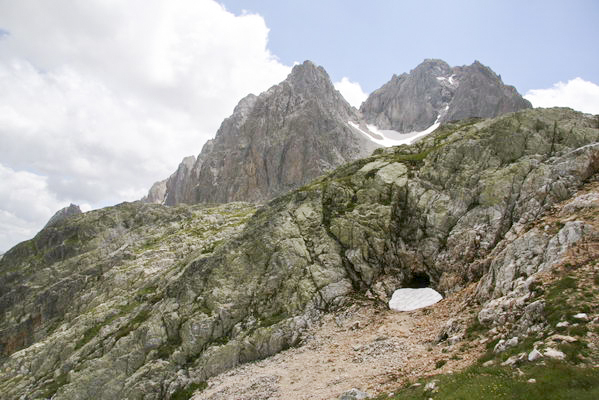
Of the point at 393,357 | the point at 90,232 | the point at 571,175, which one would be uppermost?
the point at 90,232

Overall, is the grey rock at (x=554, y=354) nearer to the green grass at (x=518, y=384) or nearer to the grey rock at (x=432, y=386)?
the green grass at (x=518, y=384)

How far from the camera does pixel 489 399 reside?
1784cm

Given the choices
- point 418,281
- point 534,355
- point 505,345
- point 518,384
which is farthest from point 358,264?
point 518,384

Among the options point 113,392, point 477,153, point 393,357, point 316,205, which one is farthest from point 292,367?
point 477,153

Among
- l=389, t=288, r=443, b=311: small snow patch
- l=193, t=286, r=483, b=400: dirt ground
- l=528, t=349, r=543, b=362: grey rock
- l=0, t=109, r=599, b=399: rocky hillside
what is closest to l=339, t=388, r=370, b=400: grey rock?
l=193, t=286, r=483, b=400: dirt ground

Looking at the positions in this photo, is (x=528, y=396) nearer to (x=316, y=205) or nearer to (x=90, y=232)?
(x=316, y=205)

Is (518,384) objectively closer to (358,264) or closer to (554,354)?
(554,354)

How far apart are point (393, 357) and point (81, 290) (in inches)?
2938

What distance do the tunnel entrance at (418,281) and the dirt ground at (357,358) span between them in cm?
771

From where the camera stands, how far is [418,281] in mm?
46938

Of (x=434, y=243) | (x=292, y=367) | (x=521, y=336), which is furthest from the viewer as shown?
(x=434, y=243)

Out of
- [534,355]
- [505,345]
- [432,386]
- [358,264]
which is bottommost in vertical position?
[432,386]

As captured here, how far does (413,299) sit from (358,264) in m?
10.2

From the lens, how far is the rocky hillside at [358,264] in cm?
3303
